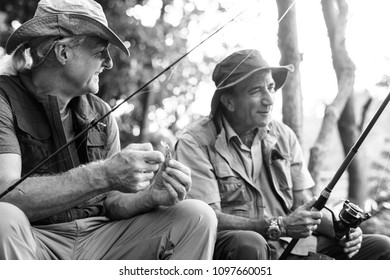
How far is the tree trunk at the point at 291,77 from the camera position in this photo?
15.9ft

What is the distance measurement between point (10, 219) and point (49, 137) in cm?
67

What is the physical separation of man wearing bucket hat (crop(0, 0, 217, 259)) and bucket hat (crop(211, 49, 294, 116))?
94 centimetres

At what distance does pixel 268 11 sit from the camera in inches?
152

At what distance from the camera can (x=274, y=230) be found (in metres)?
3.84

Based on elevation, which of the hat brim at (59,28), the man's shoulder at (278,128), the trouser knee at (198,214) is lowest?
the trouser knee at (198,214)

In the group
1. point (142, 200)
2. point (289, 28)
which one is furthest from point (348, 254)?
point (289, 28)

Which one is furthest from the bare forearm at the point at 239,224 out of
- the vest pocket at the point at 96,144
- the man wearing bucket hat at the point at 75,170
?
the vest pocket at the point at 96,144

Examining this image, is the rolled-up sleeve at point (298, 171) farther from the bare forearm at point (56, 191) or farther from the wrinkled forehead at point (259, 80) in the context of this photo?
the bare forearm at point (56, 191)

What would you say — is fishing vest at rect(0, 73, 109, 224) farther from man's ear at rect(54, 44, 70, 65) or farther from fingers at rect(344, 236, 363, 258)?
fingers at rect(344, 236, 363, 258)

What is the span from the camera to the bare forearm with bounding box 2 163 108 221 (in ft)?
9.93

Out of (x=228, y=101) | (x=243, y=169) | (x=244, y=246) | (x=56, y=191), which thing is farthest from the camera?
(x=228, y=101)

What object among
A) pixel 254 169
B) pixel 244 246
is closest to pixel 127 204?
pixel 244 246

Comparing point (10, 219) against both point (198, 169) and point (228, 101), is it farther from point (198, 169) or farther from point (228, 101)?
point (228, 101)
